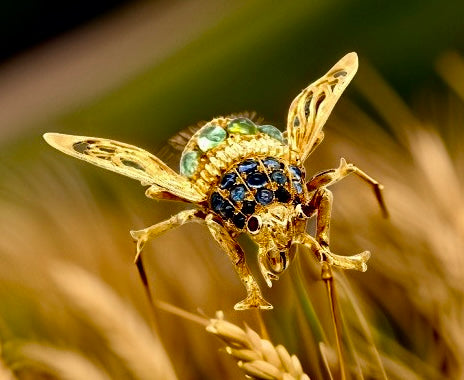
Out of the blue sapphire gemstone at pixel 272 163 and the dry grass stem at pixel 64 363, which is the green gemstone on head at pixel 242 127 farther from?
the dry grass stem at pixel 64 363

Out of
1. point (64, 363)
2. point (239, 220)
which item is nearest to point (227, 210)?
point (239, 220)

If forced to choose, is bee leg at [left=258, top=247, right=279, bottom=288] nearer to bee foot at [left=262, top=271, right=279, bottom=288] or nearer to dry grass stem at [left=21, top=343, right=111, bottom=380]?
bee foot at [left=262, top=271, right=279, bottom=288]

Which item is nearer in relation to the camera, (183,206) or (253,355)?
(253,355)

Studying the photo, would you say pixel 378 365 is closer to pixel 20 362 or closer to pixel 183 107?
pixel 20 362

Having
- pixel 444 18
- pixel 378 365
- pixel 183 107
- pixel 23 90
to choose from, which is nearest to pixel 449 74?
pixel 444 18

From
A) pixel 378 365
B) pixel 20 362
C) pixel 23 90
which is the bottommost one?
pixel 378 365

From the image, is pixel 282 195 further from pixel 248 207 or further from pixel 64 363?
pixel 64 363
